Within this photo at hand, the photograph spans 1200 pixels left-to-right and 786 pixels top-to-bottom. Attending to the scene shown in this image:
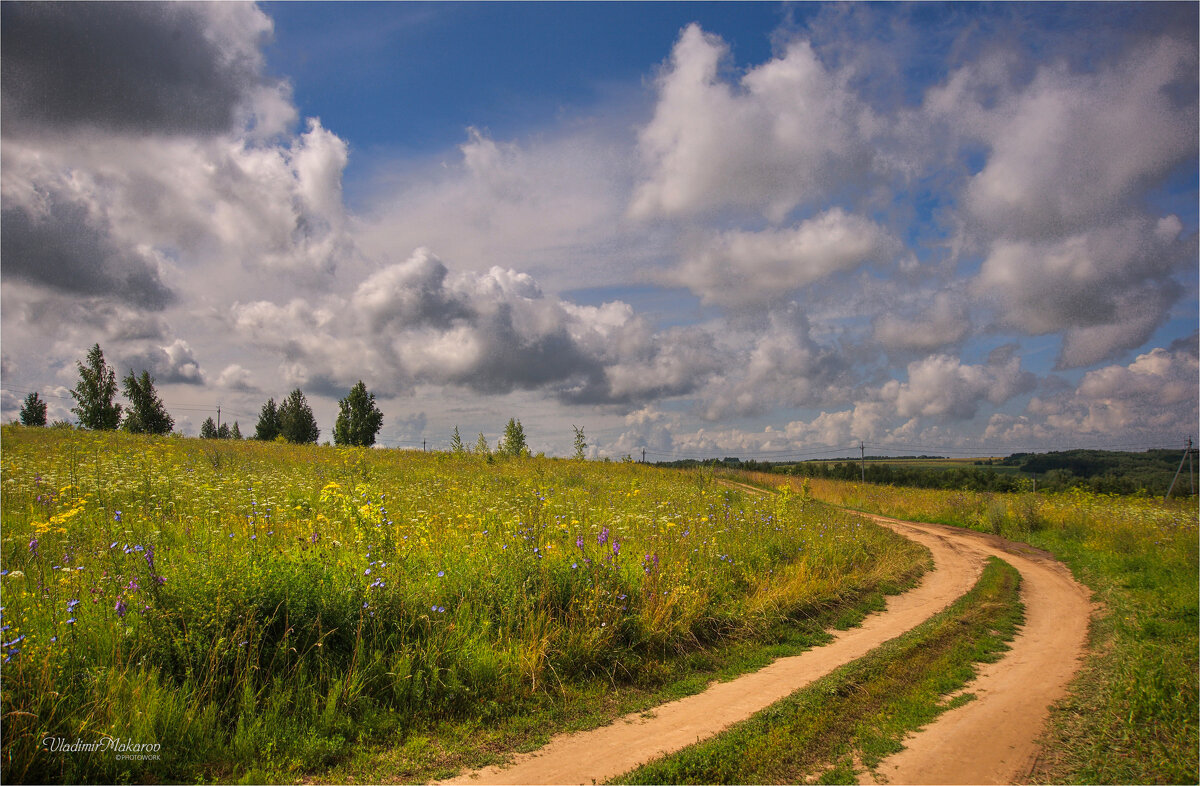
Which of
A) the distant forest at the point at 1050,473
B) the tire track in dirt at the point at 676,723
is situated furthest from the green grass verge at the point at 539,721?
the distant forest at the point at 1050,473

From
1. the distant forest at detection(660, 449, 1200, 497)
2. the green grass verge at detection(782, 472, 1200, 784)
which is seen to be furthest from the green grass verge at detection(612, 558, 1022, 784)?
the distant forest at detection(660, 449, 1200, 497)

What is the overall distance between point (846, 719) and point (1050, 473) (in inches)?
2069

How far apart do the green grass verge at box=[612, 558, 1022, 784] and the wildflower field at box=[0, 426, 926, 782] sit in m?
1.45

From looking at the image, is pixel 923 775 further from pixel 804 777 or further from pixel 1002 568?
pixel 1002 568

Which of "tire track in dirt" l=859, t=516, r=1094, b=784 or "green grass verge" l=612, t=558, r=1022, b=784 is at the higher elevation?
"green grass verge" l=612, t=558, r=1022, b=784

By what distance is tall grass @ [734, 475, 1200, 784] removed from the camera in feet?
15.5

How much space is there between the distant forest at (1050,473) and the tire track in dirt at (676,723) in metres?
16.3

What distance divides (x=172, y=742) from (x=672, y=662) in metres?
4.71

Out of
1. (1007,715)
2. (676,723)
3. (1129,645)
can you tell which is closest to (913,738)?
(1007,715)

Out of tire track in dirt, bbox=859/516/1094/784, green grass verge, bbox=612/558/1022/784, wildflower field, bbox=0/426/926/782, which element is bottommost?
tire track in dirt, bbox=859/516/1094/784

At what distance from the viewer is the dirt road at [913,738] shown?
14.5ft

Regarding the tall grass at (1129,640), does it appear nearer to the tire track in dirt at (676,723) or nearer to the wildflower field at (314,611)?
the tire track in dirt at (676,723)

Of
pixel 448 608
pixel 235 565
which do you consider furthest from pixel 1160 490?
pixel 235 565

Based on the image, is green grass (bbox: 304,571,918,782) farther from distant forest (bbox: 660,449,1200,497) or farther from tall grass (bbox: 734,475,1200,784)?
distant forest (bbox: 660,449,1200,497)
